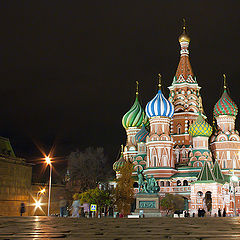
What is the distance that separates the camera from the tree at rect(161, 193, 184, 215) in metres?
49.4

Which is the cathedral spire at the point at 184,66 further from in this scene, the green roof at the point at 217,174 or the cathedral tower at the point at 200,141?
the green roof at the point at 217,174

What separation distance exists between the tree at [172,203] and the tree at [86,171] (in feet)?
26.7

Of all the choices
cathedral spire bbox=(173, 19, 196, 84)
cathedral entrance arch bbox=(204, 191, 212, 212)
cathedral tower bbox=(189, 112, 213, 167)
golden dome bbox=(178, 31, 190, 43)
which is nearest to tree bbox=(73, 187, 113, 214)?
cathedral entrance arch bbox=(204, 191, 212, 212)

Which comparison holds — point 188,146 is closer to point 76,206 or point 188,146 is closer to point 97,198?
point 97,198

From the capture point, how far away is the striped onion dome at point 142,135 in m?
63.2

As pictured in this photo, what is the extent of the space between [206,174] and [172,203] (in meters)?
5.47

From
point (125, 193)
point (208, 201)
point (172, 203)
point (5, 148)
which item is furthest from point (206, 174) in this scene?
point (5, 148)

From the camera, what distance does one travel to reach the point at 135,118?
68188 millimetres

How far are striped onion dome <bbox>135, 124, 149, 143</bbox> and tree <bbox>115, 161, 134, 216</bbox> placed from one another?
8.75m

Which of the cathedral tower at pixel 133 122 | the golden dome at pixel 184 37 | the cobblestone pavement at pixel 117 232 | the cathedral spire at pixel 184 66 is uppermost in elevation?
the golden dome at pixel 184 37

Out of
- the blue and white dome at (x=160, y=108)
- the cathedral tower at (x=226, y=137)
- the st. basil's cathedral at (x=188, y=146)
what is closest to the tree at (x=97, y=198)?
the st. basil's cathedral at (x=188, y=146)

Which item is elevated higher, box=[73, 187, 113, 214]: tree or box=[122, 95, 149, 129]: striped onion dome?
box=[122, 95, 149, 129]: striped onion dome

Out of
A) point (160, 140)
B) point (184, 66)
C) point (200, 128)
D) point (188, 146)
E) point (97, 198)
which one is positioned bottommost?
point (97, 198)

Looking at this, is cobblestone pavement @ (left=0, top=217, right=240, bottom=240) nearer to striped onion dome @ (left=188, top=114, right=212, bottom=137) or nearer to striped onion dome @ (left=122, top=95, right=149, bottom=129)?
striped onion dome @ (left=188, top=114, right=212, bottom=137)
